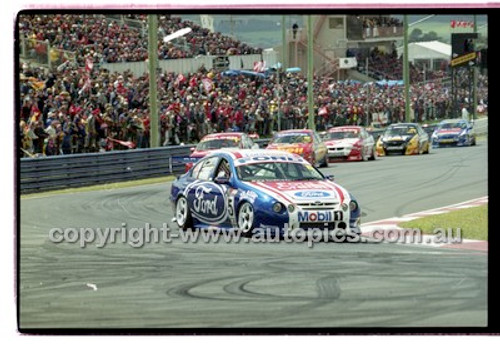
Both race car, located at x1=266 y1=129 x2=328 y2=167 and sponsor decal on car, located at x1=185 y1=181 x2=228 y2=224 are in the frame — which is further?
sponsor decal on car, located at x1=185 y1=181 x2=228 y2=224

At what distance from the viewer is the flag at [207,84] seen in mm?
8289

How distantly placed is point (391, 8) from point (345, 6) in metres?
0.32

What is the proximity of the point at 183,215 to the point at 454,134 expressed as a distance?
215 cm

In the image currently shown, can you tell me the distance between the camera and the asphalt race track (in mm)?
7113

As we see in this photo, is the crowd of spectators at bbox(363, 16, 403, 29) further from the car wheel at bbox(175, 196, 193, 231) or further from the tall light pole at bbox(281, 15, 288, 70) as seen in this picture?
the car wheel at bbox(175, 196, 193, 231)

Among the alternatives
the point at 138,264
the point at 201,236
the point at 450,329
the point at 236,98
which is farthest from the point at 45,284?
the point at 450,329

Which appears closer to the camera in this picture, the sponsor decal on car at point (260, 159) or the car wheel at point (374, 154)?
the sponsor decal on car at point (260, 159)

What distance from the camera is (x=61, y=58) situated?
789cm

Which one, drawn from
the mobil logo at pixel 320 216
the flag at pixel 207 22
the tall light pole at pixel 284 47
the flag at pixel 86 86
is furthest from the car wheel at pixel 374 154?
the flag at pixel 86 86

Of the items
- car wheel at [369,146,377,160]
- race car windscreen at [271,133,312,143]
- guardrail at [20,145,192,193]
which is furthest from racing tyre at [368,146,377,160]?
guardrail at [20,145,192,193]

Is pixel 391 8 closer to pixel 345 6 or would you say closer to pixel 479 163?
pixel 345 6

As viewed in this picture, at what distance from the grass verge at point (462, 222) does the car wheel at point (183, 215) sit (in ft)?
5.01

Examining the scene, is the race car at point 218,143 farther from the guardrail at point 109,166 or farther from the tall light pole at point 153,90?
the tall light pole at point 153,90

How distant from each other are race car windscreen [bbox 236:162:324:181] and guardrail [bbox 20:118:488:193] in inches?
28.2
